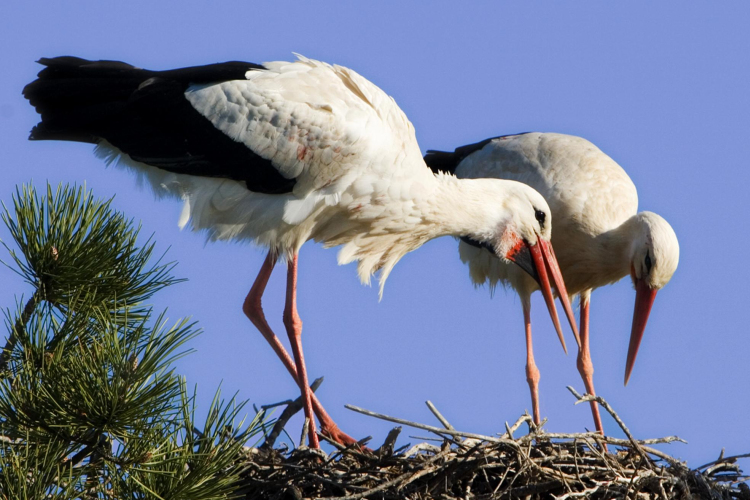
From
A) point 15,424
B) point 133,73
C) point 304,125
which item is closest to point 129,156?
point 133,73

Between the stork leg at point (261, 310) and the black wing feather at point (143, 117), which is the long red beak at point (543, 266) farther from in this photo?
the black wing feather at point (143, 117)

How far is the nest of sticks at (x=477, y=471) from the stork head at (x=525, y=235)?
4.59 ft

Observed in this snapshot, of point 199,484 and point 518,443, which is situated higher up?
point 518,443

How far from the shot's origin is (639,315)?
6.56 metres

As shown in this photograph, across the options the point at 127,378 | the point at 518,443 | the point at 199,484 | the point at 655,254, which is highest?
the point at 655,254

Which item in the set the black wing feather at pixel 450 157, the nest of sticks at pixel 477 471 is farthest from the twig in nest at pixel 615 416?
the black wing feather at pixel 450 157

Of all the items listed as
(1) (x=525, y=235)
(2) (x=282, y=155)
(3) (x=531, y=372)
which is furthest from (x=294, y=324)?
(3) (x=531, y=372)

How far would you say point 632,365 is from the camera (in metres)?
6.56

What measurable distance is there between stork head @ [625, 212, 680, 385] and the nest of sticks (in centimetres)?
182

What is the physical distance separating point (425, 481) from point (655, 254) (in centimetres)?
247

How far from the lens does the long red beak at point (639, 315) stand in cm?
652

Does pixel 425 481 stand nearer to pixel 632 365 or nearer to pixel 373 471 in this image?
pixel 373 471

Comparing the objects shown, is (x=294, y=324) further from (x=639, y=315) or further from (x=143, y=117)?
(x=639, y=315)

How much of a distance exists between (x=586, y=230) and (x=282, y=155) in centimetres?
216
